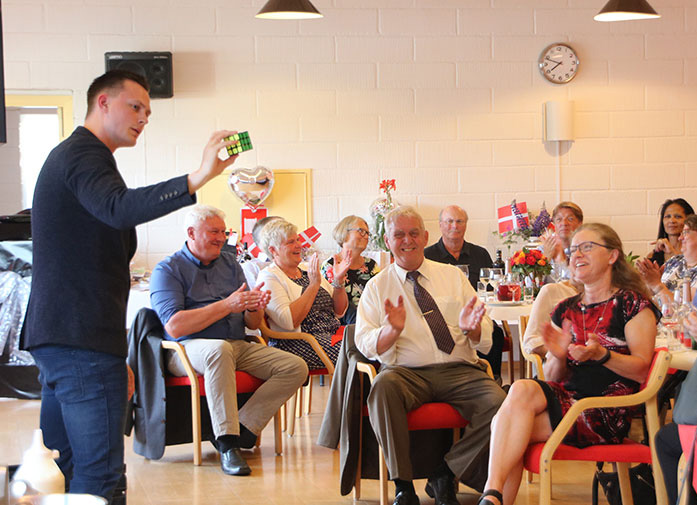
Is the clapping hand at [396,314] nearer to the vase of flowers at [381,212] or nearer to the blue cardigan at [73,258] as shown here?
the blue cardigan at [73,258]

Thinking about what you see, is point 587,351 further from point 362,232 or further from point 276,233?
point 362,232

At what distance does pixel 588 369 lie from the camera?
320cm

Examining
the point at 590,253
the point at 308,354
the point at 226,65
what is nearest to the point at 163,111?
the point at 226,65

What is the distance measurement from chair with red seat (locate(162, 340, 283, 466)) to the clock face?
13.9 feet

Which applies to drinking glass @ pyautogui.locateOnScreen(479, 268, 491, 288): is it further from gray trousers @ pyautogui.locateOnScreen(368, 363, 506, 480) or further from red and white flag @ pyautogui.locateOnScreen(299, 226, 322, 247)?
gray trousers @ pyautogui.locateOnScreen(368, 363, 506, 480)

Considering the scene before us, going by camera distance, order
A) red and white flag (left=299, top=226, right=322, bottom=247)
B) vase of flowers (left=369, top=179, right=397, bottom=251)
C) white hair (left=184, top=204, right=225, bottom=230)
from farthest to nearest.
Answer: vase of flowers (left=369, top=179, right=397, bottom=251) < red and white flag (left=299, top=226, right=322, bottom=247) < white hair (left=184, top=204, right=225, bottom=230)

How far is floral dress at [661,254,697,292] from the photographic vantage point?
4970 millimetres

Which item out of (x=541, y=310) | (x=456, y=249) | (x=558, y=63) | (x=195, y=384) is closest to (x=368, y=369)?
(x=541, y=310)

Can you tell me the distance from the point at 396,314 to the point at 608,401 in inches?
36.5

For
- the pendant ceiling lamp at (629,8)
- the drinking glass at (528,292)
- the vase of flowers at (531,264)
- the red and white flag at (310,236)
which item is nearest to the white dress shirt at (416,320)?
the vase of flowers at (531,264)

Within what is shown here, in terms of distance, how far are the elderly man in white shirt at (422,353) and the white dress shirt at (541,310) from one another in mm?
259

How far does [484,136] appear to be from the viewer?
25.3ft

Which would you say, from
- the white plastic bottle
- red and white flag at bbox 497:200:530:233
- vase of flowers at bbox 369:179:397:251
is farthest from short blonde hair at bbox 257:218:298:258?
the white plastic bottle

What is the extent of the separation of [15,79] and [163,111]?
1203 mm
